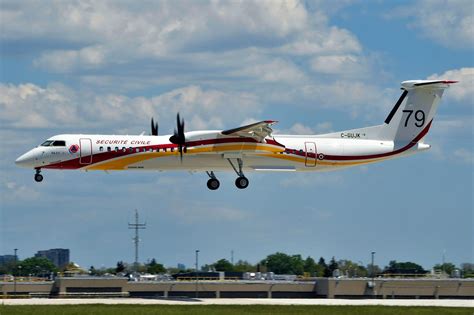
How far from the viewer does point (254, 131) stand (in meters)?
55.9

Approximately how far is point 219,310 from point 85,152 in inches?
562

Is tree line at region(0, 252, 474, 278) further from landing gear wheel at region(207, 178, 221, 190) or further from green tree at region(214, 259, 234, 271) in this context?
landing gear wheel at region(207, 178, 221, 190)

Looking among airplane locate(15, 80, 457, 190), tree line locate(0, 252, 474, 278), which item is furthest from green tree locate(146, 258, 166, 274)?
airplane locate(15, 80, 457, 190)

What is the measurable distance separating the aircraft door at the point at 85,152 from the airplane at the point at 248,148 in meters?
0.06

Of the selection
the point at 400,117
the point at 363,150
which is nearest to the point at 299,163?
the point at 363,150

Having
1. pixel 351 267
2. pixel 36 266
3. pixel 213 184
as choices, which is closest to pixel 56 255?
pixel 36 266

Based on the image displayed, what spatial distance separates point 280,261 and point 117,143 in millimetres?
123176

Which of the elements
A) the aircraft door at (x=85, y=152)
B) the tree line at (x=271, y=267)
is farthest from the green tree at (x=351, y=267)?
the aircraft door at (x=85, y=152)

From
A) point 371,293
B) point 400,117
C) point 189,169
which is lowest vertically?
point 371,293

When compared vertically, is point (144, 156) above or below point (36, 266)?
above

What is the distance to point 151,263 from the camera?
168125 millimetres

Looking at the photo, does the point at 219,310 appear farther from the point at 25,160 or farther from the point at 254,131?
the point at 25,160

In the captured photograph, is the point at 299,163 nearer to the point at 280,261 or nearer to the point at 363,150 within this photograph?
the point at 363,150

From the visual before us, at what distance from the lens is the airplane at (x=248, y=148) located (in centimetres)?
5503
